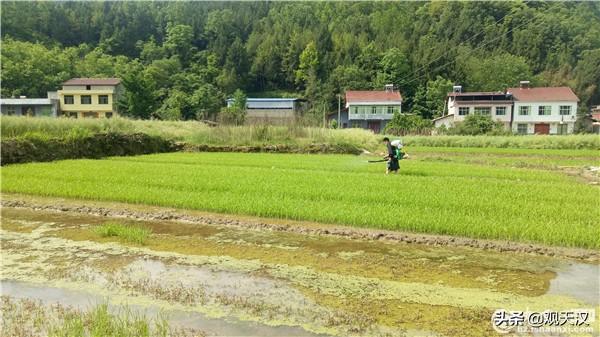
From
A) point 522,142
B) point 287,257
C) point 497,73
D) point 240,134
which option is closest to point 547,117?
point 497,73

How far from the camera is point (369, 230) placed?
7.01 metres

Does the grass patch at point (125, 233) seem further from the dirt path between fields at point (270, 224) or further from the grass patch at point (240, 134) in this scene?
the grass patch at point (240, 134)

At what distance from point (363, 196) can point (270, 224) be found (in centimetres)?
233

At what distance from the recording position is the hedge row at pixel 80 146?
48.0 feet

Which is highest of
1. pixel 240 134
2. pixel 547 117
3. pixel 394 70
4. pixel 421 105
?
pixel 394 70

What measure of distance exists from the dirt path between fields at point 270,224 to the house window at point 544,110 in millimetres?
Result: 45731

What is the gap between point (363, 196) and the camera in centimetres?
885

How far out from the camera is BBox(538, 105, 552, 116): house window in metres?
45.5

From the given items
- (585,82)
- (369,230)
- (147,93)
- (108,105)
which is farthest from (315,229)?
(585,82)

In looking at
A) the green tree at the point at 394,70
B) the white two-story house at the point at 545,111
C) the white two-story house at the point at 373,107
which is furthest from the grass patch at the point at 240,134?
the green tree at the point at 394,70

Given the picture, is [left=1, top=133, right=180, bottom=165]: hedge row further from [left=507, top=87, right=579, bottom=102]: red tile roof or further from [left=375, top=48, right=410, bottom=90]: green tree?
Answer: [left=375, top=48, right=410, bottom=90]: green tree

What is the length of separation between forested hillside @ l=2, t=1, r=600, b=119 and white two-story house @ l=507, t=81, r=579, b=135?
9.11 meters

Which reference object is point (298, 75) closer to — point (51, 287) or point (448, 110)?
point (448, 110)

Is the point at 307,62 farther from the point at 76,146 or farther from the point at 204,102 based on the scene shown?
the point at 76,146
